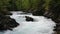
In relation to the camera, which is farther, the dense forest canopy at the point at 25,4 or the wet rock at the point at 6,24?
the dense forest canopy at the point at 25,4

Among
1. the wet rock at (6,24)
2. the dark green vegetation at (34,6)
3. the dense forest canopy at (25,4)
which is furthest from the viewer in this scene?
the dense forest canopy at (25,4)

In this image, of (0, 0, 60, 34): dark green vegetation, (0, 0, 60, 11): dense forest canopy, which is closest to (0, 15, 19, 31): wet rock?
(0, 0, 60, 34): dark green vegetation

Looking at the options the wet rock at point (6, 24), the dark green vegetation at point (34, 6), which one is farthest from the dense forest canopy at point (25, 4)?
the wet rock at point (6, 24)

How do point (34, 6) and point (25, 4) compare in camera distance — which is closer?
point (34, 6)

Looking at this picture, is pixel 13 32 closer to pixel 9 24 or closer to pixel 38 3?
pixel 9 24

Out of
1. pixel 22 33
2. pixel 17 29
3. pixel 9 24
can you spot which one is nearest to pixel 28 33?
pixel 22 33

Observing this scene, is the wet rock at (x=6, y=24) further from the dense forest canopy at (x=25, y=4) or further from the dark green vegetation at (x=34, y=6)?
the dense forest canopy at (x=25, y=4)

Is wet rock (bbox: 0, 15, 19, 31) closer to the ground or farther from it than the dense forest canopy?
farther from it

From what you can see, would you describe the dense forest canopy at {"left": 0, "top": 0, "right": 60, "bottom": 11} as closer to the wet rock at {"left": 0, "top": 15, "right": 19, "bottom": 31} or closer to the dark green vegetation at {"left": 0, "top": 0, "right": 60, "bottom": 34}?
the dark green vegetation at {"left": 0, "top": 0, "right": 60, "bottom": 34}

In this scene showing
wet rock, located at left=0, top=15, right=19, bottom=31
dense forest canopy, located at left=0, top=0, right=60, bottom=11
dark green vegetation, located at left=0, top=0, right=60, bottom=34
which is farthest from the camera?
dense forest canopy, located at left=0, top=0, right=60, bottom=11

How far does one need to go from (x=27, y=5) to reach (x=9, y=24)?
42.1 meters

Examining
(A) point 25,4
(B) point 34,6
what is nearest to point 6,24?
(B) point 34,6

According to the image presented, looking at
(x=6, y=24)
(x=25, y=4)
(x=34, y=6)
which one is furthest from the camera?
(x=25, y=4)

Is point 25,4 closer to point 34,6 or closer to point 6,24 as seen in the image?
point 34,6
